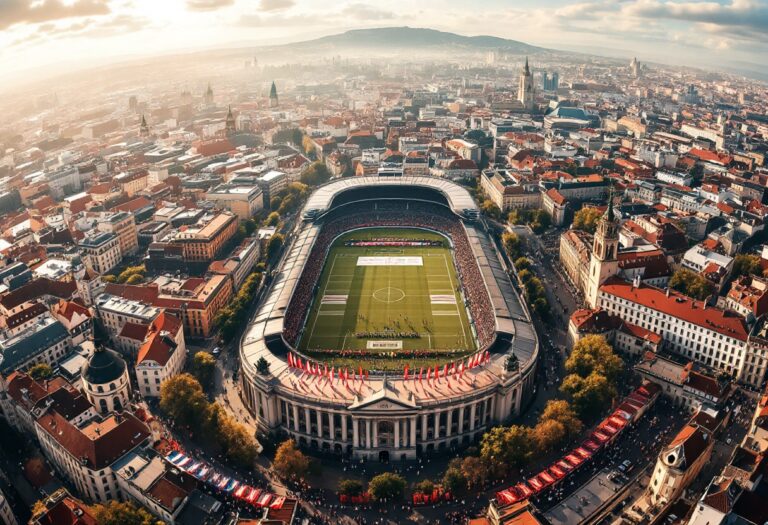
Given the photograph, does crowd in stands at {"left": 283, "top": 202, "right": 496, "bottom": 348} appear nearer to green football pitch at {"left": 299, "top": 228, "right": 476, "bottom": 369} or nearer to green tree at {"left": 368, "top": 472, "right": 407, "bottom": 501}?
green football pitch at {"left": 299, "top": 228, "right": 476, "bottom": 369}

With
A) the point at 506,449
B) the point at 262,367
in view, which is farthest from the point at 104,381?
the point at 506,449

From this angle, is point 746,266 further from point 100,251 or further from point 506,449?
point 100,251

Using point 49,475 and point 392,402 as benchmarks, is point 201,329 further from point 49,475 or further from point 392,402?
point 392,402

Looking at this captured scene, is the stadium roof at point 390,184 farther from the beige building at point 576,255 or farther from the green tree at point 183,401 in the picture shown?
the green tree at point 183,401

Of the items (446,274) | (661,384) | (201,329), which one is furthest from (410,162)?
(661,384)

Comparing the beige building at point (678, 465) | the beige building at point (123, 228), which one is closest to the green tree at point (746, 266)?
the beige building at point (678, 465)
